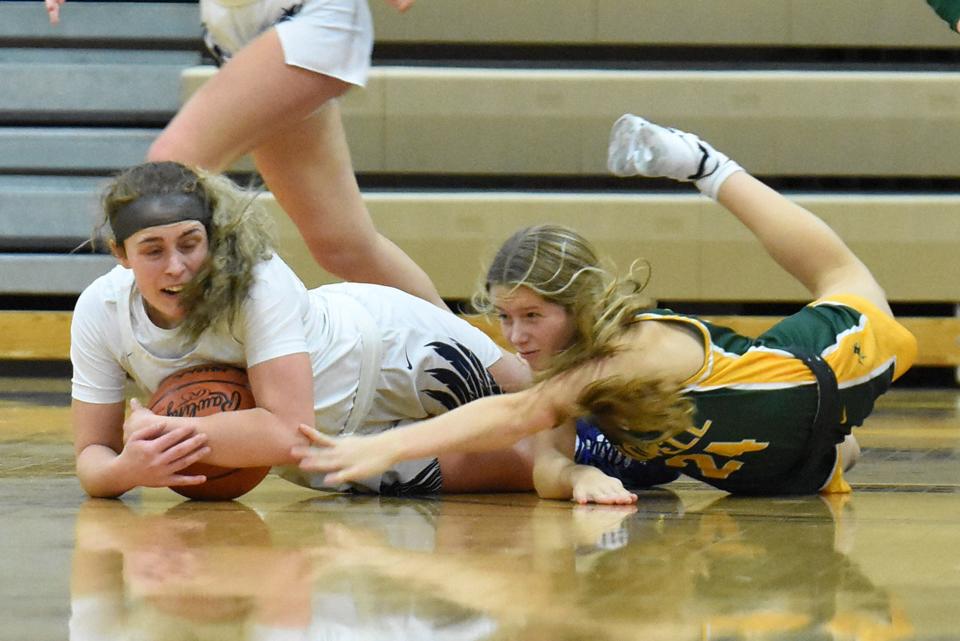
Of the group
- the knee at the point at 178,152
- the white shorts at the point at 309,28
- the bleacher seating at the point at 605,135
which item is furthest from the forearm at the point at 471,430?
the bleacher seating at the point at 605,135

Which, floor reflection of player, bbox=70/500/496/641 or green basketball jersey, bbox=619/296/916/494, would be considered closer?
floor reflection of player, bbox=70/500/496/641

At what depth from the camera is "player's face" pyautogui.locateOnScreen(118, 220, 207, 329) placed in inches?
86.6

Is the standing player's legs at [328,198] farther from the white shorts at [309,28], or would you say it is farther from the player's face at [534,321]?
the player's face at [534,321]

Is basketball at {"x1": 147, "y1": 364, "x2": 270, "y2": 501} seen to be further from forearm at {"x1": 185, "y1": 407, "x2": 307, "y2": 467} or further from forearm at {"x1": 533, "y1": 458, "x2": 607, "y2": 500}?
forearm at {"x1": 533, "y1": 458, "x2": 607, "y2": 500}

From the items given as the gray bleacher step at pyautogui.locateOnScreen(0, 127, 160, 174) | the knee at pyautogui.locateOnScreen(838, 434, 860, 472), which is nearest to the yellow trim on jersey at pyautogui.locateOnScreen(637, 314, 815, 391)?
the knee at pyautogui.locateOnScreen(838, 434, 860, 472)

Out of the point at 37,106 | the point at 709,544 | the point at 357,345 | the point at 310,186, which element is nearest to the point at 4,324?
the point at 37,106

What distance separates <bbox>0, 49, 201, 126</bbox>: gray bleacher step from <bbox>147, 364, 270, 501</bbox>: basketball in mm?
3535

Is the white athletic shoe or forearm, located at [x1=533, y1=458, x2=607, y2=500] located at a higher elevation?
the white athletic shoe

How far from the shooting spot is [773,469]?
2.46m

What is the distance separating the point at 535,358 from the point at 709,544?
537 millimetres

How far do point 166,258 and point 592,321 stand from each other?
2.24ft

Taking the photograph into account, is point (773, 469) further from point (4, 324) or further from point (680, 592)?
point (4, 324)

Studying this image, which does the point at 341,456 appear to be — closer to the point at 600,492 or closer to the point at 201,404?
the point at 201,404

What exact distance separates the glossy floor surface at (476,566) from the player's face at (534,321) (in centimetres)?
27
